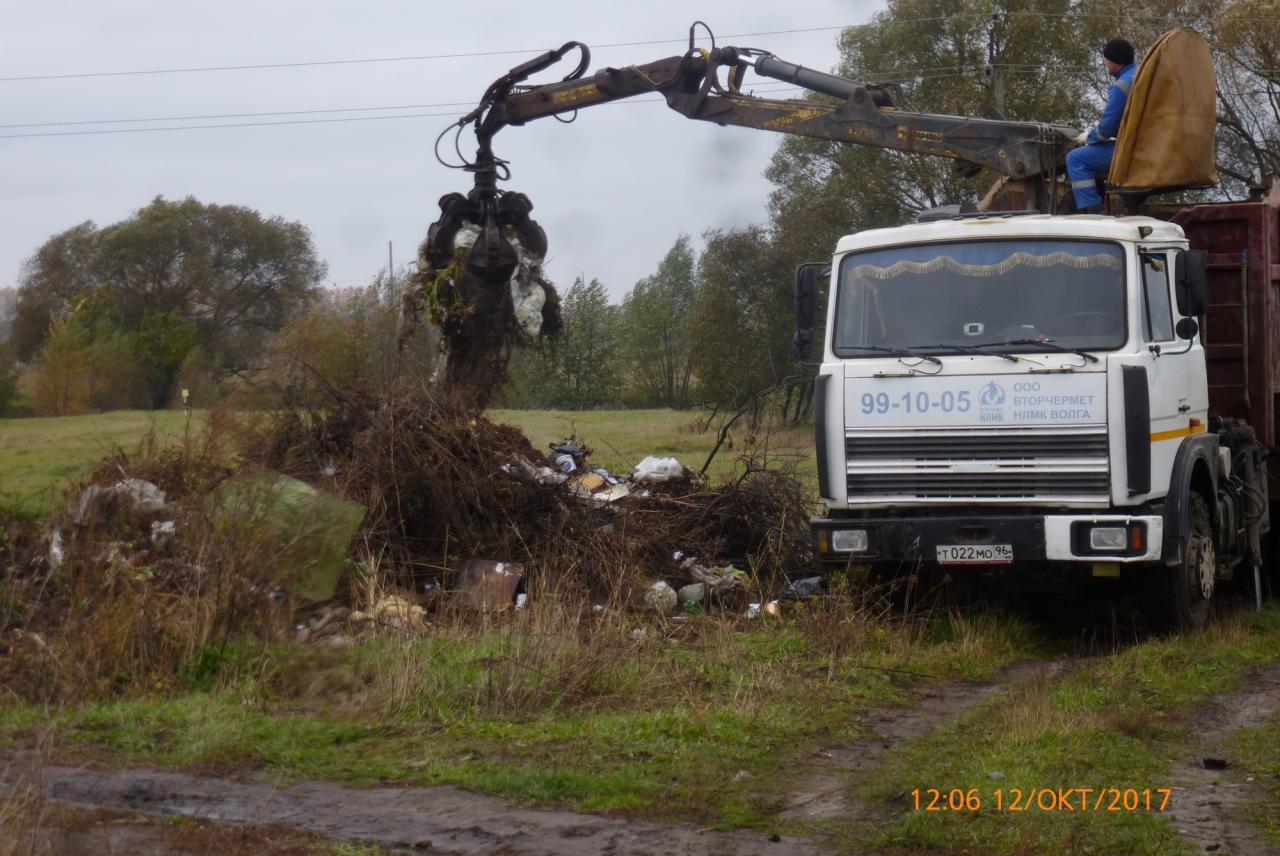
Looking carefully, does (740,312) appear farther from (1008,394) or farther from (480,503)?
(1008,394)

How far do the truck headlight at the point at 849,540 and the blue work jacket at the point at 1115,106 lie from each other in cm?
362

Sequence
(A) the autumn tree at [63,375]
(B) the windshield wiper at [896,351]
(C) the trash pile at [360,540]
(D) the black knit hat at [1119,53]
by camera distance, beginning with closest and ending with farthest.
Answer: (C) the trash pile at [360,540] < (B) the windshield wiper at [896,351] < (D) the black knit hat at [1119,53] < (A) the autumn tree at [63,375]

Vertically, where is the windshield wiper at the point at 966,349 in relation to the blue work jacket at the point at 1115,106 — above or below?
below

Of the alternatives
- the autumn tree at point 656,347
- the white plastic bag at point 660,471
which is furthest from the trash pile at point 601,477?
the autumn tree at point 656,347

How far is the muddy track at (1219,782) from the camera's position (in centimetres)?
507

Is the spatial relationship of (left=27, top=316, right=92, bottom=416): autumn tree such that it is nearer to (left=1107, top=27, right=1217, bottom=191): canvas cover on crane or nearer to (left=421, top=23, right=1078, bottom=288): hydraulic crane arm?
(left=421, top=23, right=1078, bottom=288): hydraulic crane arm

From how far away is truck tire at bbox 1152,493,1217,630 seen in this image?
9039 mm

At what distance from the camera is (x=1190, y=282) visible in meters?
9.15

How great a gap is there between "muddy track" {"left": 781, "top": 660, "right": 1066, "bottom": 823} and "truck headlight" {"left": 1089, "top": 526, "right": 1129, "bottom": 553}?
80 centimetres

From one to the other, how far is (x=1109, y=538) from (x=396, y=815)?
16.0 feet

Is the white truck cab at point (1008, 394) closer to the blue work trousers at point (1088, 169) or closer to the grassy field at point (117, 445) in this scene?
the blue work trousers at point (1088, 169)

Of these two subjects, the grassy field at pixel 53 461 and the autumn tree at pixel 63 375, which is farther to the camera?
the autumn tree at pixel 63 375
